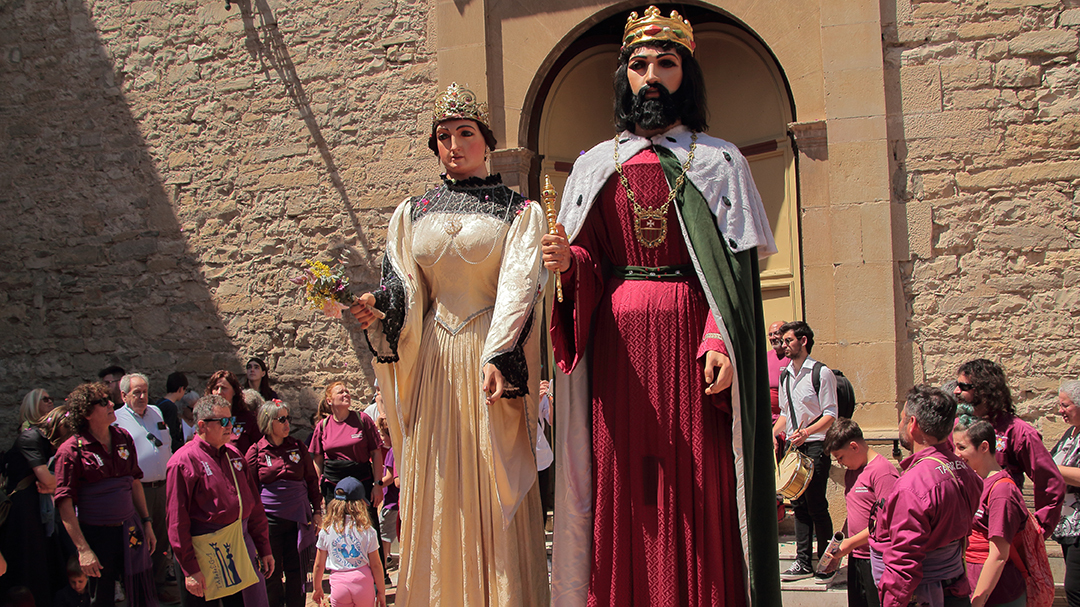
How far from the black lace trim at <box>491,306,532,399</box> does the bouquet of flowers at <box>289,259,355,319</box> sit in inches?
21.5

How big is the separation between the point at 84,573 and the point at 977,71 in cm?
652

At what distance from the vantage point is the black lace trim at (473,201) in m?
3.35

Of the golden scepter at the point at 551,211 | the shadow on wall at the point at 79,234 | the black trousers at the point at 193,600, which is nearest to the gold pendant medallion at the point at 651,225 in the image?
the golden scepter at the point at 551,211

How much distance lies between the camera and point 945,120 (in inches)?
259

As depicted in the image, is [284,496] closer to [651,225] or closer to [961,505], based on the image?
[651,225]

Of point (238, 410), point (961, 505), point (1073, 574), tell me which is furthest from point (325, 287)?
point (1073, 574)

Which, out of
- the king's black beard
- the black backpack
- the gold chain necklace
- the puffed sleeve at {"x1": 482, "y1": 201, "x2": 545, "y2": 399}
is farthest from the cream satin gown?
the black backpack

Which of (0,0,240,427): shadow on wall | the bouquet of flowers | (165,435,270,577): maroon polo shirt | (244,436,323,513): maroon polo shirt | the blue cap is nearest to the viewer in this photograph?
the bouquet of flowers

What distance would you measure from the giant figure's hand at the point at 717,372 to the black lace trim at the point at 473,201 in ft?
3.06

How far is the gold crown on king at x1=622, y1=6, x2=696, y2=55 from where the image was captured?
314 centimetres

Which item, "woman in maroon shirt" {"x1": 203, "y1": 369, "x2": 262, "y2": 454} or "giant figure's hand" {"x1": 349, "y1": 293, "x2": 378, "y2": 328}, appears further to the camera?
"woman in maroon shirt" {"x1": 203, "y1": 369, "x2": 262, "y2": 454}

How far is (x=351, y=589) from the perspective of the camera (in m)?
4.77

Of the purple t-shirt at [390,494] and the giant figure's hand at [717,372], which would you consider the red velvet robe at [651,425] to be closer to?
the giant figure's hand at [717,372]

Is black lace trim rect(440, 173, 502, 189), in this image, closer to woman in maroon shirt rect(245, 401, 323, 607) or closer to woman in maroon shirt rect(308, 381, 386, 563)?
woman in maroon shirt rect(245, 401, 323, 607)
